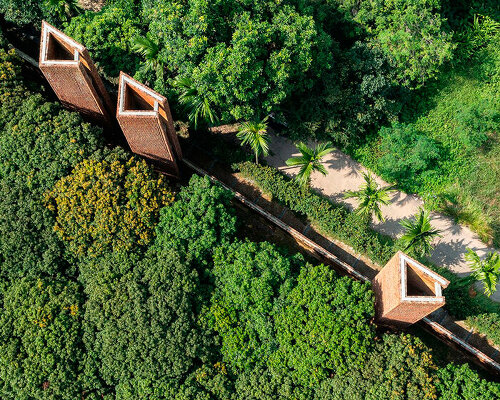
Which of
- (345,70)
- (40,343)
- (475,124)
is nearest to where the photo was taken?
(40,343)

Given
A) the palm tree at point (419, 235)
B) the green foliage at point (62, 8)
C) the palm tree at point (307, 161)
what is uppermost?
the green foliage at point (62, 8)

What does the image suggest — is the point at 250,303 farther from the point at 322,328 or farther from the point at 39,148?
the point at 39,148

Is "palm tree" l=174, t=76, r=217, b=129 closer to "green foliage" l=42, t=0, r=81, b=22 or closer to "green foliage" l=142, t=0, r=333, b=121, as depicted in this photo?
"green foliage" l=142, t=0, r=333, b=121

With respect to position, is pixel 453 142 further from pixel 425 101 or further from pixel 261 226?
pixel 261 226

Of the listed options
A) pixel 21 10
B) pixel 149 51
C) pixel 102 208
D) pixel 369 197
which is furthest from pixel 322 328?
pixel 21 10

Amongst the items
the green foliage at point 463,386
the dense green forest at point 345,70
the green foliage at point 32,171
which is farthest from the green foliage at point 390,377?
the green foliage at point 32,171

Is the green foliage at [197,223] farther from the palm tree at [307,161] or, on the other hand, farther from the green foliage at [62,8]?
the green foliage at [62,8]
